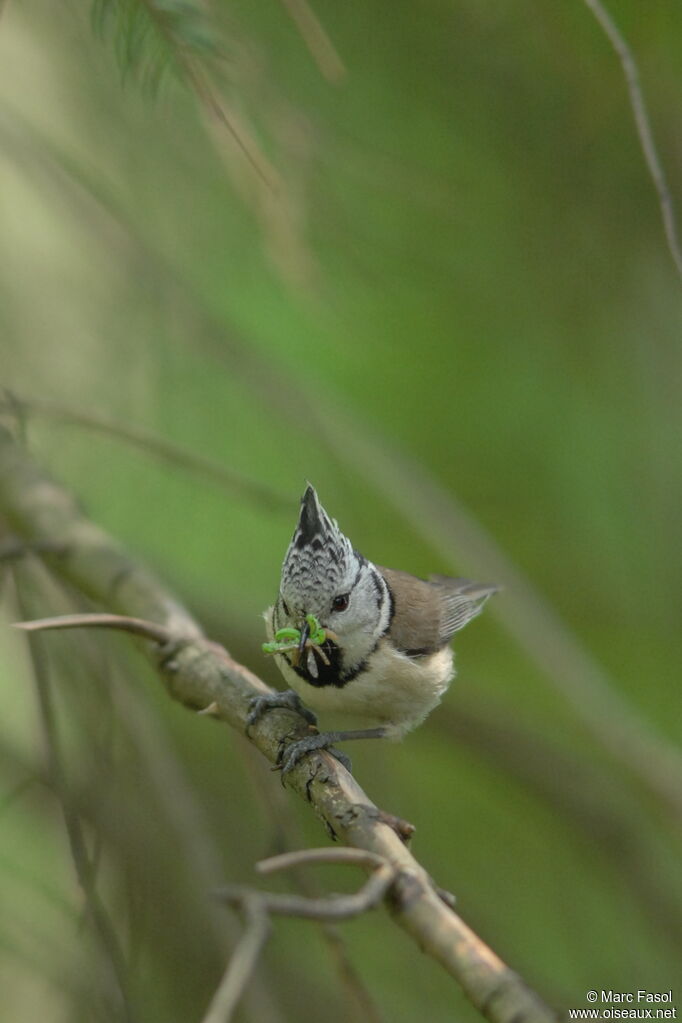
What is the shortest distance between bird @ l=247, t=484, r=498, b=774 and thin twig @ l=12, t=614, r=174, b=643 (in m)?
0.24

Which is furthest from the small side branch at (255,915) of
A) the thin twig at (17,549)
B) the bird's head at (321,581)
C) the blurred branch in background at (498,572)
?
the blurred branch in background at (498,572)

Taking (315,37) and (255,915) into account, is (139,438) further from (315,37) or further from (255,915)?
(255,915)

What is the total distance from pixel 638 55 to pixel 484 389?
1.48 m

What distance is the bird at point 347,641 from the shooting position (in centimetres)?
252

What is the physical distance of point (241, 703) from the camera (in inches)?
89.7

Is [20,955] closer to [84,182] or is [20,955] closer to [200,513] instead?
[84,182]

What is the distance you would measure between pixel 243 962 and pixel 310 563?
58.3 inches

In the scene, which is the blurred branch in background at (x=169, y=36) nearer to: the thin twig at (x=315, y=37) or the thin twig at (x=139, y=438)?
the thin twig at (x=315, y=37)

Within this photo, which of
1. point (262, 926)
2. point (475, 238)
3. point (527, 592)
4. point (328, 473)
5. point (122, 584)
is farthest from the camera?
point (328, 473)

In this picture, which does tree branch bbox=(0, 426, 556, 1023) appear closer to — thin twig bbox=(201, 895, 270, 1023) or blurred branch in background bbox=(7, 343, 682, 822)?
thin twig bbox=(201, 895, 270, 1023)

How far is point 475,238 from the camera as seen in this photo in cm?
436

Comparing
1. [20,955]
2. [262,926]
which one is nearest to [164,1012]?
[20,955]

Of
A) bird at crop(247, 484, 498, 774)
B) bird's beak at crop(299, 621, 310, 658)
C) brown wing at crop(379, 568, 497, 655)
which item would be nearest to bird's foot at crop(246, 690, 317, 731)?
bird at crop(247, 484, 498, 774)

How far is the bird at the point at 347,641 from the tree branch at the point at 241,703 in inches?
2.9
